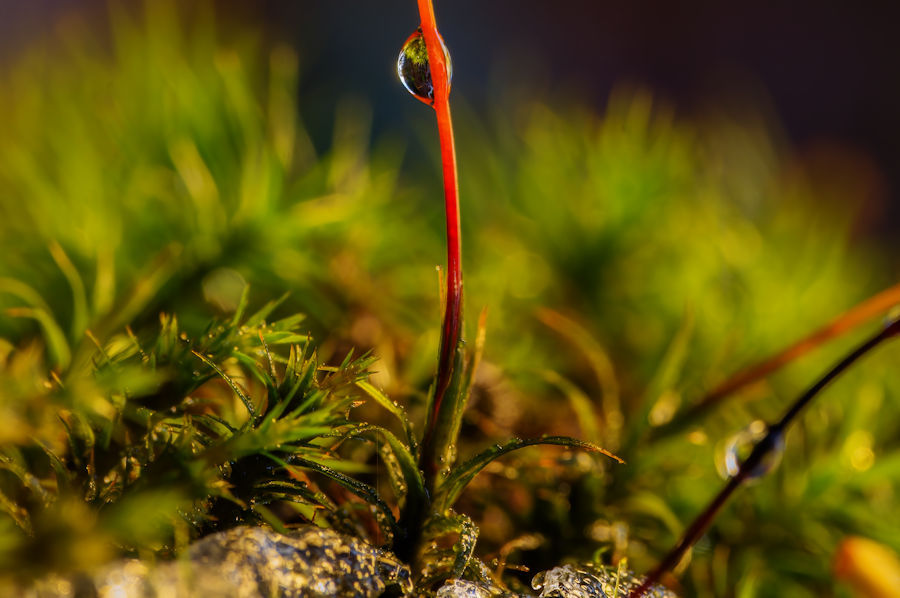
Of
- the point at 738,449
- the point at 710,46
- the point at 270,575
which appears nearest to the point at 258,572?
the point at 270,575

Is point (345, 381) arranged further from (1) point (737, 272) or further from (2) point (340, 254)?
(1) point (737, 272)

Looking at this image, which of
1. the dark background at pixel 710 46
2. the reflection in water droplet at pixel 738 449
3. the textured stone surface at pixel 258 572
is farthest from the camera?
the dark background at pixel 710 46

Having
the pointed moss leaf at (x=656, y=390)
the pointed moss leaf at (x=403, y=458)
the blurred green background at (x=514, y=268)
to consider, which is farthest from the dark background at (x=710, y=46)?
the pointed moss leaf at (x=403, y=458)

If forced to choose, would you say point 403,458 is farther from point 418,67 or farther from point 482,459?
point 418,67

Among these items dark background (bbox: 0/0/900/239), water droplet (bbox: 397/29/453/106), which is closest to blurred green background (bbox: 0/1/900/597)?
water droplet (bbox: 397/29/453/106)

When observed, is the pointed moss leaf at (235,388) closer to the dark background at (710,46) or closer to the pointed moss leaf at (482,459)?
the pointed moss leaf at (482,459)

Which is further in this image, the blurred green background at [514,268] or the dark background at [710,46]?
the dark background at [710,46]
